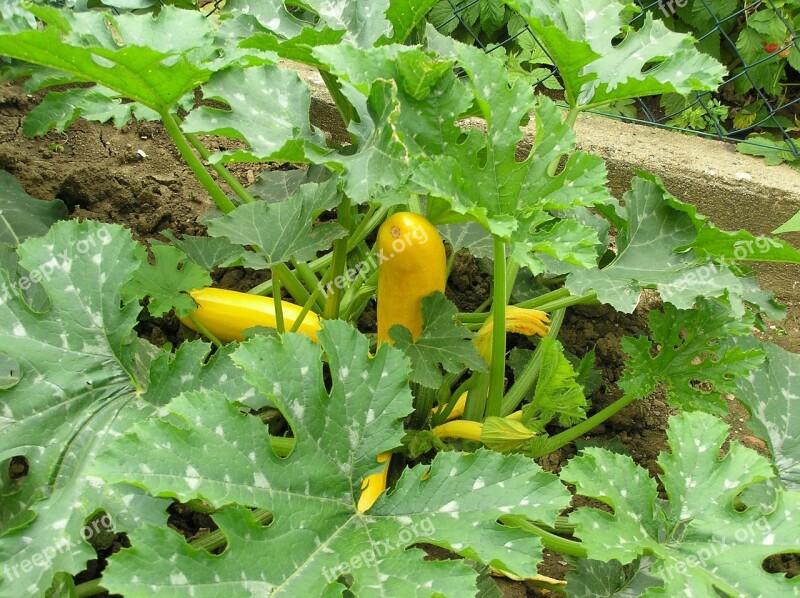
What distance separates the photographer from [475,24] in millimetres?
3289

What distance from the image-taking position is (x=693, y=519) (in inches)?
55.9

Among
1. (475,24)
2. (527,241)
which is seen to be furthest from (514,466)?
(475,24)

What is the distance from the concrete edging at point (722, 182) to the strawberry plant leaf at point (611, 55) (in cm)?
81

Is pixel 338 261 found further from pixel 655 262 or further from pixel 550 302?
pixel 655 262

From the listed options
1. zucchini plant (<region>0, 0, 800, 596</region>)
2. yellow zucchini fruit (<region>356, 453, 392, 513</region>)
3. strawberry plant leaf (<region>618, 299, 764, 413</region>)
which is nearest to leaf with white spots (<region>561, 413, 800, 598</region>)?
zucchini plant (<region>0, 0, 800, 596</region>)

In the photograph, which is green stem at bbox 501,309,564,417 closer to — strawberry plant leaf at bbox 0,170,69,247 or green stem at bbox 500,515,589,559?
green stem at bbox 500,515,589,559

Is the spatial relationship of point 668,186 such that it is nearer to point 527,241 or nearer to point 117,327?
point 527,241

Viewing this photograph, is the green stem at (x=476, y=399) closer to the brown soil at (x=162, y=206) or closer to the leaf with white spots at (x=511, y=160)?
the brown soil at (x=162, y=206)

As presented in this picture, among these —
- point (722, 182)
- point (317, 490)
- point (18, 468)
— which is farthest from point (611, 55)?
point (18, 468)

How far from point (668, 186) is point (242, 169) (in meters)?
1.46

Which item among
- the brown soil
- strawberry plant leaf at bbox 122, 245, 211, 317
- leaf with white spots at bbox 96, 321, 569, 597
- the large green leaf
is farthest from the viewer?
the brown soil

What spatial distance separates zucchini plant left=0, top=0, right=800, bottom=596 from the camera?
1.29m

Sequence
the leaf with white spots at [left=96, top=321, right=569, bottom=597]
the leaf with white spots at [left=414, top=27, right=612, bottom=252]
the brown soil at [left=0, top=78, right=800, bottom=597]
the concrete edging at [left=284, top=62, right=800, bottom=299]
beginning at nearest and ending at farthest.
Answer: the leaf with white spots at [left=96, top=321, right=569, bottom=597] < the leaf with white spots at [left=414, top=27, right=612, bottom=252] < the brown soil at [left=0, top=78, right=800, bottom=597] < the concrete edging at [left=284, top=62, right=800, bottom=299]

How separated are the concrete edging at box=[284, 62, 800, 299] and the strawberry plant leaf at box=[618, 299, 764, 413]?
101 cm
